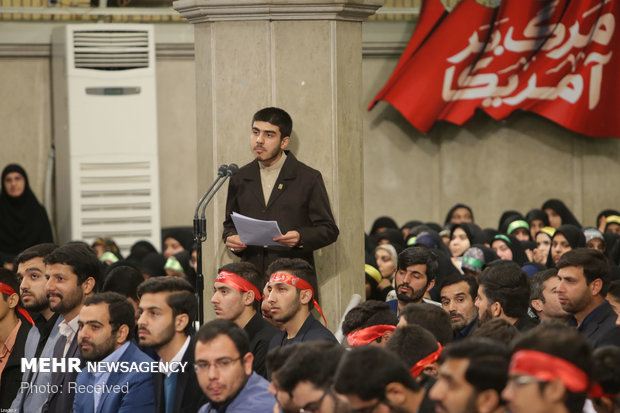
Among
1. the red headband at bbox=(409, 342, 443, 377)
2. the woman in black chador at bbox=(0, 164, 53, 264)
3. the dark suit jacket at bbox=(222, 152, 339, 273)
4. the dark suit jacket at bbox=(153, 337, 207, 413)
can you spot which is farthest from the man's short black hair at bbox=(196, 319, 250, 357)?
the woman in black chador at bbox=(0, 164, 53, 264)

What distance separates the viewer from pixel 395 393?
3408 millimetres

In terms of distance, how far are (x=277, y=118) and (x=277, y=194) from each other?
385 millimetres

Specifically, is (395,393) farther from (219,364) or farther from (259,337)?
(259,337)

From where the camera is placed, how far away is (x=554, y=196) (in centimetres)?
1305

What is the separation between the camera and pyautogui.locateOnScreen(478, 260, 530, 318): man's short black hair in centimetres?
543

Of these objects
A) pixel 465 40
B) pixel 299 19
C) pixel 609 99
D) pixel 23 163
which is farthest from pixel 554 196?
pixel 299 19

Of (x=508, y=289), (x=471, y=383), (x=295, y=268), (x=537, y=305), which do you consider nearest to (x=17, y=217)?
(x=295, y=268)

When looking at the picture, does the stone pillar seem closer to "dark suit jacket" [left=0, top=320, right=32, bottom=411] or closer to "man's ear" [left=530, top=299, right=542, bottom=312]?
"man's ear" [left=530, top=299, right=542, bottom=312]

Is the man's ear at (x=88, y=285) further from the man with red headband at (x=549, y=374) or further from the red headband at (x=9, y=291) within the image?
the man with red headband at (x=549, y=374)

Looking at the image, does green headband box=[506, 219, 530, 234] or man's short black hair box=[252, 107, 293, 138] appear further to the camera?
green headband box=[506, 219, 530, 234]

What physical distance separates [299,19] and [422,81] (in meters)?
6.56

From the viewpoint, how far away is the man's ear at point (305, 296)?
556 centimetres

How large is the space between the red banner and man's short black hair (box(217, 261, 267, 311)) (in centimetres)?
704

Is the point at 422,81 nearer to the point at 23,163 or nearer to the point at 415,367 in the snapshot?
the point at 23,163
